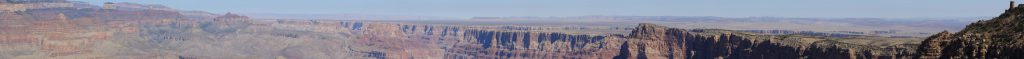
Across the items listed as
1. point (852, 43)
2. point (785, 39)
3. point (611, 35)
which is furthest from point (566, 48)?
point (852, 43)

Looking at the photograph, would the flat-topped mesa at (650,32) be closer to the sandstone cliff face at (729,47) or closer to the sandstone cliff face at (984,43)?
the sandstone cliff face at (729,47)

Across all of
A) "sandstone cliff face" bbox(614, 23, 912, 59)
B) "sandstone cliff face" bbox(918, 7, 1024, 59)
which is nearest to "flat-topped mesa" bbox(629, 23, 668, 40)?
"sandstone cliff face" bbox(614, 23, 912, 59)

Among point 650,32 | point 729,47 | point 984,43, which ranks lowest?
point 650,32

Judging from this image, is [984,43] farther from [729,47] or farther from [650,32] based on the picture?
[650,32]

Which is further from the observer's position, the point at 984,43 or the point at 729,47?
the point at 729,47

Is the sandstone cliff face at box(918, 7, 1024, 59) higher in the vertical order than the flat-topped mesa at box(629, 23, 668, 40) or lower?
higher

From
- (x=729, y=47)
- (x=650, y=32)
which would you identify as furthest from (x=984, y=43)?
(x=650, y=32)

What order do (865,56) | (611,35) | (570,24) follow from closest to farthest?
(865,56) < (611,35) < (570,24)

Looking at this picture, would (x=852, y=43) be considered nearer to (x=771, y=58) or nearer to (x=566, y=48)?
(x=771, y=58)

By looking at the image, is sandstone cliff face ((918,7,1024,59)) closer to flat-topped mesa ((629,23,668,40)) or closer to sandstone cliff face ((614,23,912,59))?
sandstone cliff face ((614,23,912,59))
